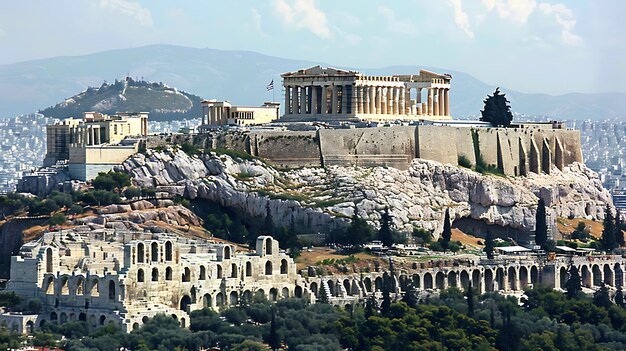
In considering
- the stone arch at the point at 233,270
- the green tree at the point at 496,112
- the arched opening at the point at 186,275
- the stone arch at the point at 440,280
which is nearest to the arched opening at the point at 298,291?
the stone arch at the point at 233,270

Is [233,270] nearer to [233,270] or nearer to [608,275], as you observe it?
[233,270]

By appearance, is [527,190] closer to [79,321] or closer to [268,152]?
[268,152]

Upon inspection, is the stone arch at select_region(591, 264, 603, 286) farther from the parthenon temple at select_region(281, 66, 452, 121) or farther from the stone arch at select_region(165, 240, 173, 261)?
the stone arch at select_region(165, 240, 173, 261)

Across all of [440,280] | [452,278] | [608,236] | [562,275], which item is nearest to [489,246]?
[562,275]

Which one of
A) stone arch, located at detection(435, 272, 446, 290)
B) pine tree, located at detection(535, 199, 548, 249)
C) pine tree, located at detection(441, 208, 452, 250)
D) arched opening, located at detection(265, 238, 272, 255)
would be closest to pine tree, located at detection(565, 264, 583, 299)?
stone arch, located at detection(435, 272, 446, 290)

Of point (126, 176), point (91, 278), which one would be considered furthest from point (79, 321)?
point (126, 176)

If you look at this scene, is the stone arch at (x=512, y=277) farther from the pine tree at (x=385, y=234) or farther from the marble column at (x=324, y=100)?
the marble column at (x=324, y=100)
